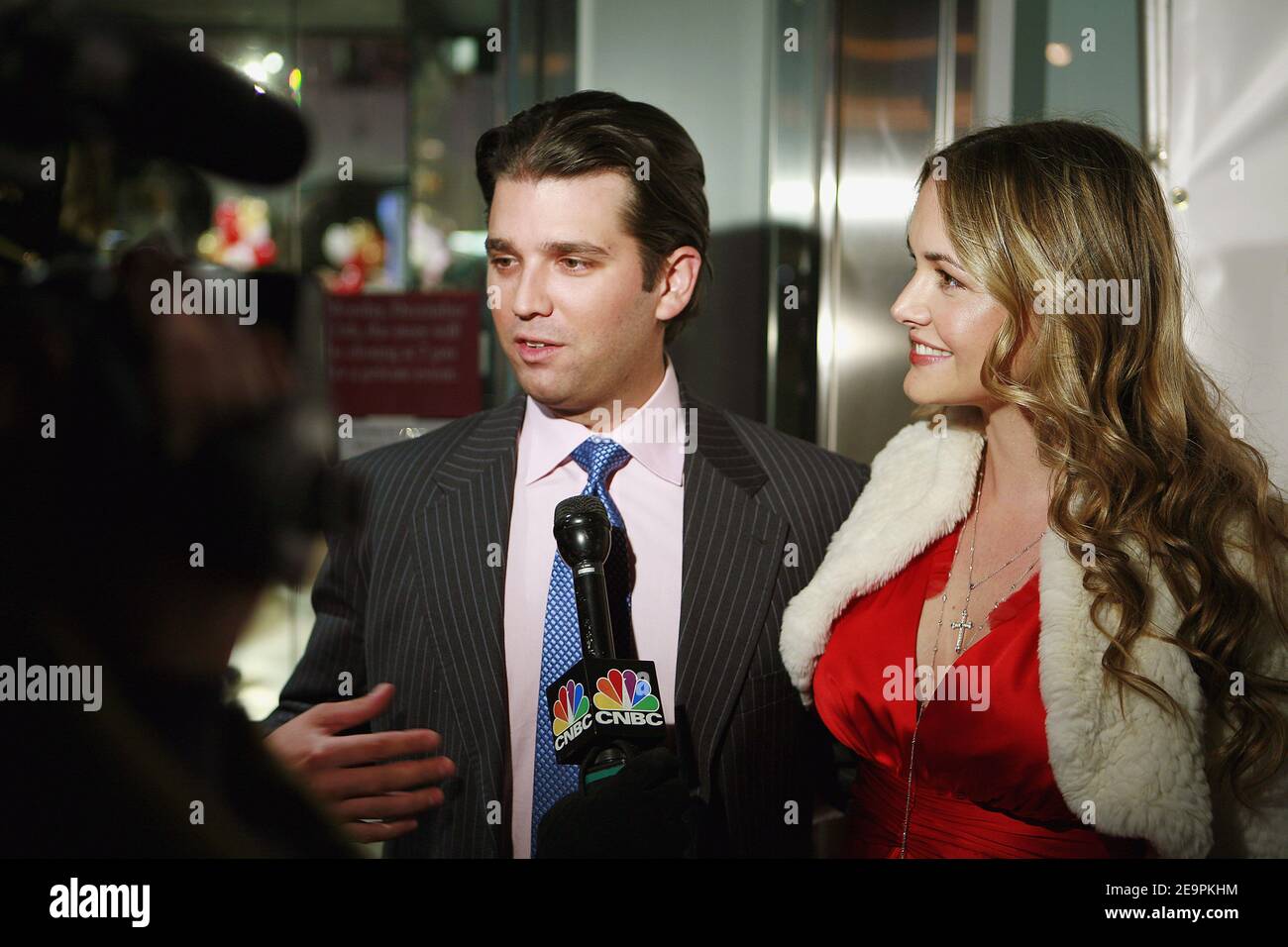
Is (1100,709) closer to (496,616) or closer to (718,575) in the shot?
(718,575)

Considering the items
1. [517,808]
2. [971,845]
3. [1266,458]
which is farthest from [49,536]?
[1266,458]

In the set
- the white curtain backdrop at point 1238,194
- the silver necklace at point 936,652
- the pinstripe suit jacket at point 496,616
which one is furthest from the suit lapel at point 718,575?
the white curtain backdrop at point 1238,194

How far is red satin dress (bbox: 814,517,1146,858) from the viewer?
1329 millimetres

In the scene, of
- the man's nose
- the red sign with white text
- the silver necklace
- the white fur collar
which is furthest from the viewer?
the red sign with white text

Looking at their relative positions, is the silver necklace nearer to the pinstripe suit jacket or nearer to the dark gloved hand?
the pinstripe suit jacket

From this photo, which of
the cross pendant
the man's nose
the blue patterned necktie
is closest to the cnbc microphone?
the blue patterned necktie

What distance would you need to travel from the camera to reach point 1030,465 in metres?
1.49

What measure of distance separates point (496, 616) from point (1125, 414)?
0.95 m

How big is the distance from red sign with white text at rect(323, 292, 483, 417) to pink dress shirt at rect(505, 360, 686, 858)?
0.18 m

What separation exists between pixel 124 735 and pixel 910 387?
1.34 meters

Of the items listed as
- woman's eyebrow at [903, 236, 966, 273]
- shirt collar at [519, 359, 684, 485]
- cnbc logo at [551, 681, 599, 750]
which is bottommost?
cnbc logo at [551, 681, 599, 750]

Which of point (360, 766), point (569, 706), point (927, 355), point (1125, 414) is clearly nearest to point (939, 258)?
point (927, 355)
